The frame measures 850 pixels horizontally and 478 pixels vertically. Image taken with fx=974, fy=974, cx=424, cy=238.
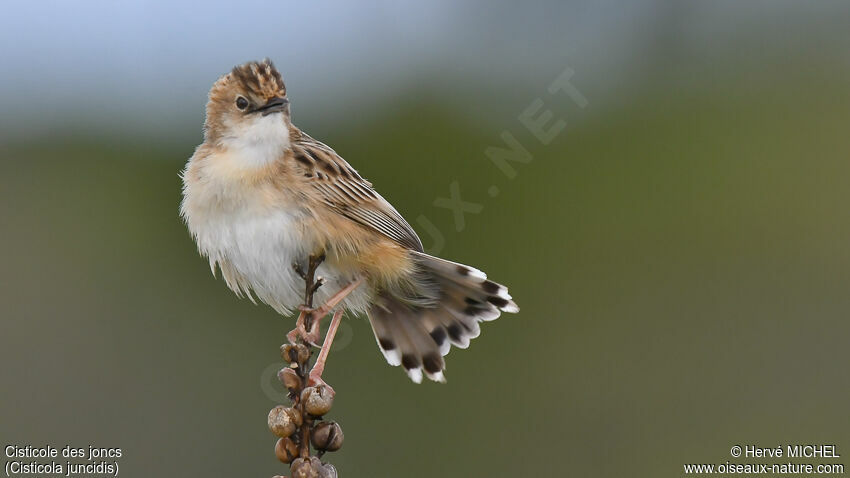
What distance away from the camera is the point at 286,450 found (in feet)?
8.77

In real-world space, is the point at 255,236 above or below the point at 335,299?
above

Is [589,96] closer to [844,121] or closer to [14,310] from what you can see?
[844,121]

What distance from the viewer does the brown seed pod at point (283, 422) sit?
265cm

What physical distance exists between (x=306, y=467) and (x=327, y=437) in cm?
13

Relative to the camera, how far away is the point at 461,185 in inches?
334

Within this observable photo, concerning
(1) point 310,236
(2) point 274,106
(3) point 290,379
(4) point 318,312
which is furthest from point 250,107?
(3) point 290,379

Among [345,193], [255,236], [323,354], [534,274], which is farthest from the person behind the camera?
[534,274]

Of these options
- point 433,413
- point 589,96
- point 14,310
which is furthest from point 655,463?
Result: point 14,310

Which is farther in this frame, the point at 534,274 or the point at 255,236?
the point at 534,274

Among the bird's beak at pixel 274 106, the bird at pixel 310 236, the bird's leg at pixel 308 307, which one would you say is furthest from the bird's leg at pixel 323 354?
the bird's beak at pixel 274 106

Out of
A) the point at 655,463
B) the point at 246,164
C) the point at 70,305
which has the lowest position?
the point at 655,463

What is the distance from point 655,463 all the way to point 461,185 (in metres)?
2.84

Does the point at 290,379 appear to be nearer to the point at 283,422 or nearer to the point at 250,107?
the point at 283,422

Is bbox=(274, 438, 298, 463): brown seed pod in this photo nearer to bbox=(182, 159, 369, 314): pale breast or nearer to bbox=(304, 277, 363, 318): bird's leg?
bbox=(304, 277, 363, 318): bird's leg
